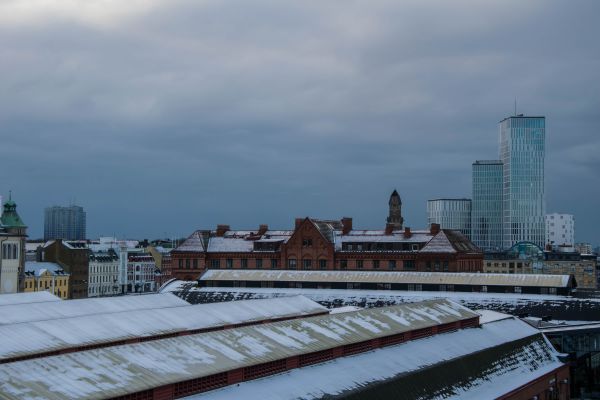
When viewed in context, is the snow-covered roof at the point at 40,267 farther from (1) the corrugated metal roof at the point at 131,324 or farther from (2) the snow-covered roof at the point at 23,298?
(1) the corrugated metal roof at the point at 131,324

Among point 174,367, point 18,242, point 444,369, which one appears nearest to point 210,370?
point 174,367

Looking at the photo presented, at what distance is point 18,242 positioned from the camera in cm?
10988

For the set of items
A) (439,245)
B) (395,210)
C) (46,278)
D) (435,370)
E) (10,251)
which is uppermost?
(395,210)

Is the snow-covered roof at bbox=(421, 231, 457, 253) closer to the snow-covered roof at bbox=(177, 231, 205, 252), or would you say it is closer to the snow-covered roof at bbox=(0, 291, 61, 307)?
the snow-covered roof at bbox=(177, 231, 205, 252)

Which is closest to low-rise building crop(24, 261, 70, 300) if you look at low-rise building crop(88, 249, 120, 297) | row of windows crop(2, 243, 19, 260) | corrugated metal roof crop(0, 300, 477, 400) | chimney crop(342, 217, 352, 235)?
low-rise building crop(88, 249, 120, 297)

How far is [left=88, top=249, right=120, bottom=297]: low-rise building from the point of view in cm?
18175

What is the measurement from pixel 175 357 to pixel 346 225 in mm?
95263

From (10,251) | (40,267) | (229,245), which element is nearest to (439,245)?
(229,245)

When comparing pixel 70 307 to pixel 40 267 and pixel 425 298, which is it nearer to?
pixel 425 298

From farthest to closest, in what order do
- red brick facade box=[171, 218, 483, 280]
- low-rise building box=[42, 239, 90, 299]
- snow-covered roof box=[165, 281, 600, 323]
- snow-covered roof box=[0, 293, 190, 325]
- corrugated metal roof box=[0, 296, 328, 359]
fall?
low-rise building box=[42, 239, 90, 299] → red brick facade box=[171, 218, 483, 280] → snow-covered roof box=[165, 281, 600, 323] → snow-covered roof box=[0, 293, 190, 325] → corrugated metal roof box=[0, 296, 328, 359]

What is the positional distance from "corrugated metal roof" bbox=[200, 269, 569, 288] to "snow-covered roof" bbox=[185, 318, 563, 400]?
30.2 metres

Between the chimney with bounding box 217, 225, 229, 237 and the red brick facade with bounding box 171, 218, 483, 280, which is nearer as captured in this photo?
the red brick facade with bounding box 171, 218, 483, 280

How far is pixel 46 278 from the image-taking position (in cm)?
15000

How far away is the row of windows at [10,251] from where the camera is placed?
108m
